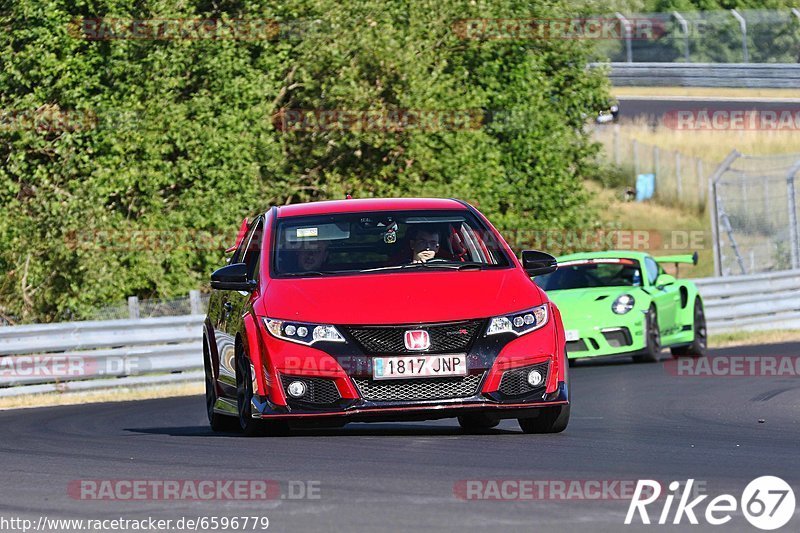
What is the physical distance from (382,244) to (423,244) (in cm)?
25

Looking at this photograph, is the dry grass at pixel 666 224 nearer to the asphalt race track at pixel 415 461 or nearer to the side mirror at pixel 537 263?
the asphalt race track at pixel 415 461

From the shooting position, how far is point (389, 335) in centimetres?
926

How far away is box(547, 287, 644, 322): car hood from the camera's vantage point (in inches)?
756

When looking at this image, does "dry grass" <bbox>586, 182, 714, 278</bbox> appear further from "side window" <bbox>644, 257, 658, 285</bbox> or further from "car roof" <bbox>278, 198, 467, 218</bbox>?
"car roof" <bbox>278, 198, 467, 218</bbox>

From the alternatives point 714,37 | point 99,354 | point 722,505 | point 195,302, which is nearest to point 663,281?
point 195,302

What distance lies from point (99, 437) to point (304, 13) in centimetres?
1923

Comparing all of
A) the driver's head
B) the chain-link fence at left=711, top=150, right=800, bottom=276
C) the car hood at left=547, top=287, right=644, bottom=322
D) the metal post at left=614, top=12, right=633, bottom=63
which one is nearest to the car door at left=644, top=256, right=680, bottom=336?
the car hood at left=547, top=287, right=644, bottom=322

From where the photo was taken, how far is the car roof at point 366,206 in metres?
10.6

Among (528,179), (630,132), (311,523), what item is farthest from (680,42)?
(311,523)

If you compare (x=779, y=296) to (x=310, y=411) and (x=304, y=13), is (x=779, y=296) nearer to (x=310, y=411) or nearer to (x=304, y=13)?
(x=304, y=13)

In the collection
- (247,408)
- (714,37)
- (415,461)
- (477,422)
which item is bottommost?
(714,37)

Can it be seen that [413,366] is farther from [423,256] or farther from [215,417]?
[215,417]

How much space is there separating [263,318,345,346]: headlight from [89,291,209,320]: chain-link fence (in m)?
10.5

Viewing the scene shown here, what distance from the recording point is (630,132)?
172ft
